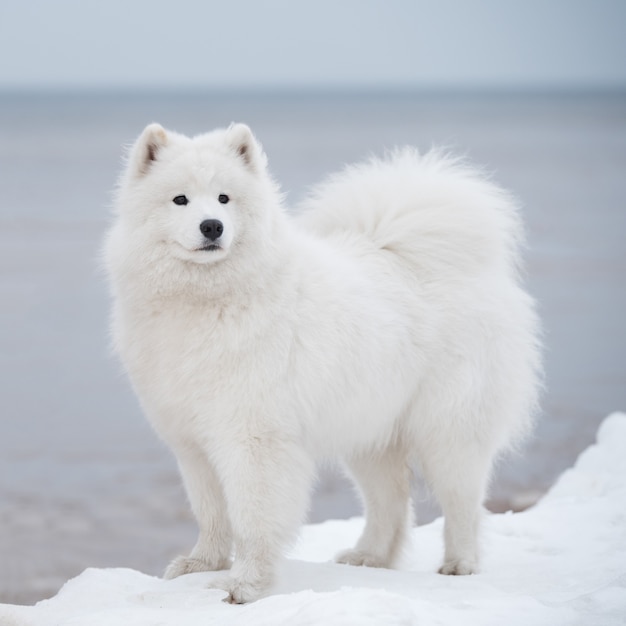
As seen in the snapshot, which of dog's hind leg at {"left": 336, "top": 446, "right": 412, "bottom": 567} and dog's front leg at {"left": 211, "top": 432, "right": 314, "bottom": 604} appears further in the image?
dog's hind leg at {"left": 336, "top": 446, "right": 412, "bottom": 567}

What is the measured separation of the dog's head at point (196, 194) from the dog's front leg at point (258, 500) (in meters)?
0.78

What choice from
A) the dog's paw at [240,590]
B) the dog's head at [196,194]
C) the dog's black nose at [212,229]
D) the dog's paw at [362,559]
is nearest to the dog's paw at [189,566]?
the dog's paw at [240,590]

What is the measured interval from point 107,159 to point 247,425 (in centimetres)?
2993

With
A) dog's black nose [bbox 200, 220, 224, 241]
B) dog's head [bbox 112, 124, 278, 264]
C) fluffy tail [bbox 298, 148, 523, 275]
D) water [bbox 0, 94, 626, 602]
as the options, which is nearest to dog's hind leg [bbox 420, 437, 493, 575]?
fluffy tail [bbox 298, 148, 523, 275]

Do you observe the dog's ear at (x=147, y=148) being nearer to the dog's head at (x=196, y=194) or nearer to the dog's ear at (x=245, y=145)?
the dog's head at (x=196, y=194)

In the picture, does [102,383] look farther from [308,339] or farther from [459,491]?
[308,339]

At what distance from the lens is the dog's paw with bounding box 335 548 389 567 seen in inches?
197

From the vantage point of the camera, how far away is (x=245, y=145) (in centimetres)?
420

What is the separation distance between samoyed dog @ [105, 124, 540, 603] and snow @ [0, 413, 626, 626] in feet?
0.80

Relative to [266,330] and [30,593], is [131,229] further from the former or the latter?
[30,593]

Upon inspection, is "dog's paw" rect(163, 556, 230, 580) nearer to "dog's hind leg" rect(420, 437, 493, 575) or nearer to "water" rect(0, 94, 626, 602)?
"dog's hind leg" rect(420, 437, 493, 575)

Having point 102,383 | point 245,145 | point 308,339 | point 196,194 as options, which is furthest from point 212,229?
point 102,383

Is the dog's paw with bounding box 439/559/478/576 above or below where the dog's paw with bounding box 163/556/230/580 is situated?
above

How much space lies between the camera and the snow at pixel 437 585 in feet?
11.0
